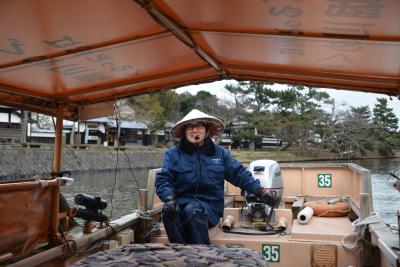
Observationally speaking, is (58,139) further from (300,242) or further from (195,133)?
(300,242)

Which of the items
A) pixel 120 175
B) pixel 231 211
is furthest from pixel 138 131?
pixel 231 211

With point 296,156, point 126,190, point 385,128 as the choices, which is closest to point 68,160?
point 126,190

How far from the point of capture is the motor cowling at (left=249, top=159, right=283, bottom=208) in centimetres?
558

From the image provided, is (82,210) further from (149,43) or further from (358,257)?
(358,257)

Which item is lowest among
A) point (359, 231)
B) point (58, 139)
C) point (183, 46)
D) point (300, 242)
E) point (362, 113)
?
point (300, 242)

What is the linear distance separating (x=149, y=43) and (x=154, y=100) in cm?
4159

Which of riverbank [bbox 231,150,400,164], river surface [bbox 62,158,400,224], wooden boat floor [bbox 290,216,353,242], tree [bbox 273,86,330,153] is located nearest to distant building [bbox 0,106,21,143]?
river surface [bbox 62,158,400,224]

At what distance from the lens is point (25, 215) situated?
2.71m

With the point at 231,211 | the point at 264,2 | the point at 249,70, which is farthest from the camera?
the point at 231,211

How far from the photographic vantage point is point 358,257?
12.4 feet

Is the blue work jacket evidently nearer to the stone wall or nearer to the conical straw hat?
the conical straw hat

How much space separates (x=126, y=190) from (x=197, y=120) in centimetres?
2070

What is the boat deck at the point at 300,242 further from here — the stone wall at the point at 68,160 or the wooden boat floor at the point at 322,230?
the stone wall at the point at 68,160

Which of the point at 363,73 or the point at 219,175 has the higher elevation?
the point at 363,73
